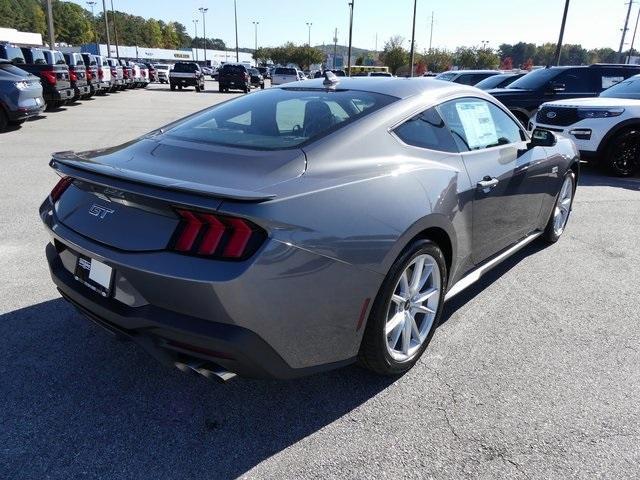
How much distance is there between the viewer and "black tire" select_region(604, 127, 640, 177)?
8773 mm

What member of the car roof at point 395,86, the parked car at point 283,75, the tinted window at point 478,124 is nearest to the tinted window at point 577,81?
the tinted window at point 478,124

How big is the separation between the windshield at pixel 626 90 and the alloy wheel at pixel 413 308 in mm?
9141

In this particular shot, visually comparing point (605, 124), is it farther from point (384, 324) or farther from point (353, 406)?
point (353, 406)

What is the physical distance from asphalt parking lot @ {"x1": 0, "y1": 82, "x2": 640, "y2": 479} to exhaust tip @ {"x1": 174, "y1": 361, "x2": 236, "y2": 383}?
40 centimetres

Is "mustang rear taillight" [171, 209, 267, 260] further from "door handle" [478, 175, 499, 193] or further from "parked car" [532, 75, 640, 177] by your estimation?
"parked car" [532, 75, 640, 177]

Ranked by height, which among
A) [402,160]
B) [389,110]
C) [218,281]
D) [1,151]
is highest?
[389,110]

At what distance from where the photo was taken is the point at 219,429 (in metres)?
2.47

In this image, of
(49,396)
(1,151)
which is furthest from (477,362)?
(1,151)

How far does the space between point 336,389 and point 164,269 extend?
122cm

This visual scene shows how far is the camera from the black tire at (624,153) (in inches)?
345

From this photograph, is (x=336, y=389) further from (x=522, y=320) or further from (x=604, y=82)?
(x=604, y=82)

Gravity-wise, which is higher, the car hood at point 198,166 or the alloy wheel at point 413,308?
the car hood at point 198,166

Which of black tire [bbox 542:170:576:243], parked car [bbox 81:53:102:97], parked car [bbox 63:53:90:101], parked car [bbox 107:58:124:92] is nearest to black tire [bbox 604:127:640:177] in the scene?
black tire [bbox 542:170:576:243]

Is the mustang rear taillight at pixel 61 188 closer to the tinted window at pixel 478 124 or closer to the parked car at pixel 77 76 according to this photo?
the tinted window at pixel 478 124
